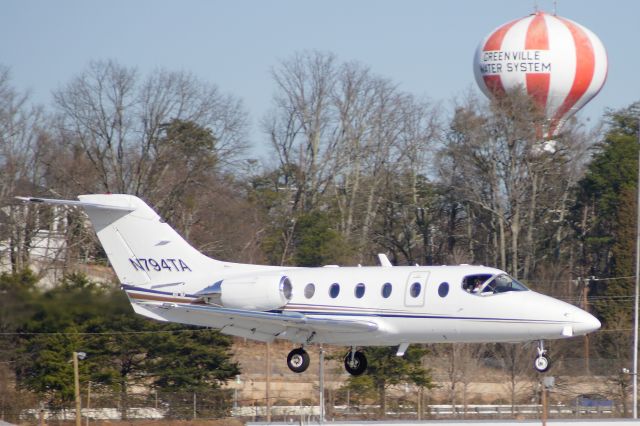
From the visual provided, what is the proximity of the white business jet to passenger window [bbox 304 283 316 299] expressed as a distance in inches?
0.9

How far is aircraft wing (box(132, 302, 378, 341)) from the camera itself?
27391mm

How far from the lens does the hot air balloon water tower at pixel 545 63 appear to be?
62219mm

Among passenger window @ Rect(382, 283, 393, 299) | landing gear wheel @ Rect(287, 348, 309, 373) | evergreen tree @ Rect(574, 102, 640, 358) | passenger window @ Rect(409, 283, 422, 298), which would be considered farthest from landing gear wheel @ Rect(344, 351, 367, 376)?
evergreen tree @ Rect(574, 102, 640, 358)

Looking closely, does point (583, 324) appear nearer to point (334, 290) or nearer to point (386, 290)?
point (386, 290)

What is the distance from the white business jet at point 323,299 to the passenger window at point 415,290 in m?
0.02

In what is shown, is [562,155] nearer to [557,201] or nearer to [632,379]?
[557,201]

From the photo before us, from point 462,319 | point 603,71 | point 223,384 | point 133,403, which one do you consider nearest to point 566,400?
point 223,384

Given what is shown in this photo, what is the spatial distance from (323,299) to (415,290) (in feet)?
6.94

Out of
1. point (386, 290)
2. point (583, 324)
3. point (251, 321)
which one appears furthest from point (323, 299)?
point (583, 324)

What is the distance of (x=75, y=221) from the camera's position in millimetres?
52250

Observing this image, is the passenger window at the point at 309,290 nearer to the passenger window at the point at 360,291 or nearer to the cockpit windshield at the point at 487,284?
the passenger window at the point at 360,291

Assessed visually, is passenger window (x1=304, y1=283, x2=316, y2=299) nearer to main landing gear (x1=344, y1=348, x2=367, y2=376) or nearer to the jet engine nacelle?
the jet engine nacelle

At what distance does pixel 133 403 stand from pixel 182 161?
2184cm

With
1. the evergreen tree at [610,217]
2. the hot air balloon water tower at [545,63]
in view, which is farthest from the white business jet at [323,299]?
the hot air balloon water tower at [545,63]
